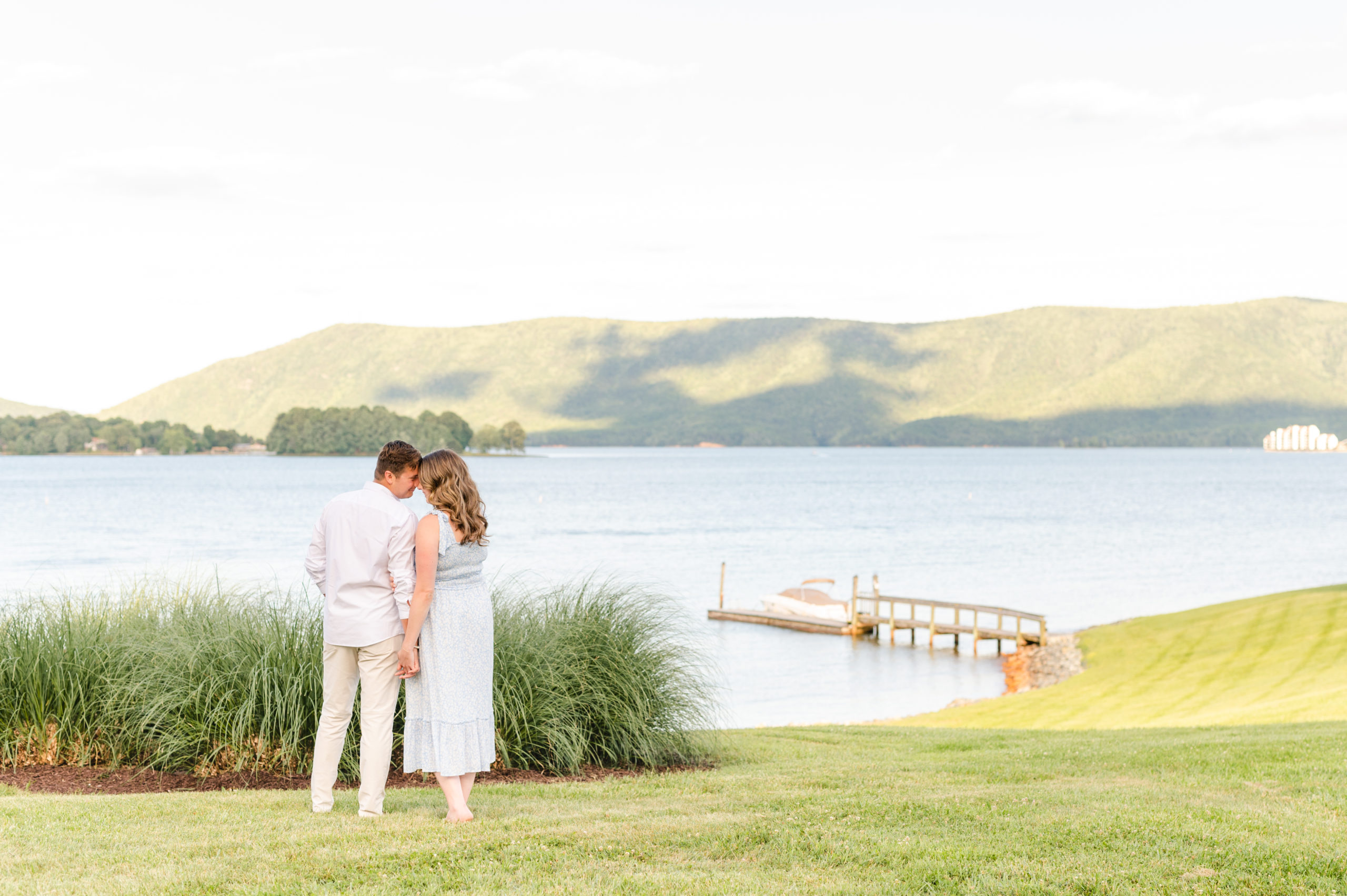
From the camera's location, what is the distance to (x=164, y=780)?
25.1 feet

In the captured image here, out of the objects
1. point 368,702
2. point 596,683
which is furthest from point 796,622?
point 368,702

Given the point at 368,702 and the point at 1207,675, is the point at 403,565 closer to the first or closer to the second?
the point at 368,702

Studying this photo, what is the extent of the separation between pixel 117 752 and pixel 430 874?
453 centimetres

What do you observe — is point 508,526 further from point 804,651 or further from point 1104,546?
point 804,651

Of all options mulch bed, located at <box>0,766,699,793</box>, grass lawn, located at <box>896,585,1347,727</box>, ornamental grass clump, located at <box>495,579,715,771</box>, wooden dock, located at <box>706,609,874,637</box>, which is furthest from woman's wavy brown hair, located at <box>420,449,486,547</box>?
wooden dock, located at <box>706,609,874,637</box>

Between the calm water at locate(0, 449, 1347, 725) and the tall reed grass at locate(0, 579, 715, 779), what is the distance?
1962 mm

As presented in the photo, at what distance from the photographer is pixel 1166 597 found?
4284 cm

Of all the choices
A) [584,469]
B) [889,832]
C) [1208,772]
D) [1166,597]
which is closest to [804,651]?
[1166,597]

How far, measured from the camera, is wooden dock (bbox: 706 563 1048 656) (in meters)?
32.8

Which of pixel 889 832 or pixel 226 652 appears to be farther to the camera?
pixel 226 652

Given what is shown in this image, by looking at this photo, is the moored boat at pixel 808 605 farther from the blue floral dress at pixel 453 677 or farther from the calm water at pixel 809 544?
the blue floral dress at pixel 453 677

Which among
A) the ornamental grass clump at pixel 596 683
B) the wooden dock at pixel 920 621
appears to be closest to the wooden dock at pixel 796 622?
the wooden dock at pixel 920 621

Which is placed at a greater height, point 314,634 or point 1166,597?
point 314,634

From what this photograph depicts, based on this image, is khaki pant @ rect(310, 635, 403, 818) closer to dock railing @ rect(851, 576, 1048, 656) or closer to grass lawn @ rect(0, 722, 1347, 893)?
grass lawn @ rect(0, 722, 1347, 893)
